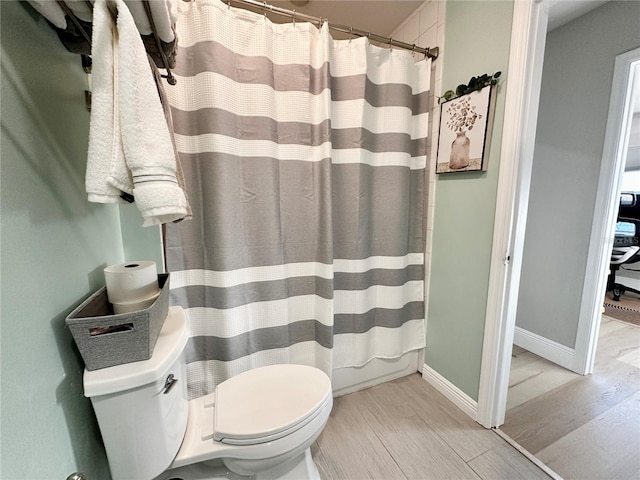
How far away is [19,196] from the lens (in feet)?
1.73

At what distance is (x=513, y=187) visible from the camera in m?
1.18

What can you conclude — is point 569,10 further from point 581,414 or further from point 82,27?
point 82,27

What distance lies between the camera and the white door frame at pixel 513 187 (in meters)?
1.11

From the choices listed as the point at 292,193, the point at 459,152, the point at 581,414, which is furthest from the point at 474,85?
the point at 581,414

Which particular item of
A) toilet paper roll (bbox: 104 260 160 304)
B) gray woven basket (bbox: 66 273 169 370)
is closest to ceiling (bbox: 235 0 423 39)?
toilet paper roll (bbox: 104 260 160 304)

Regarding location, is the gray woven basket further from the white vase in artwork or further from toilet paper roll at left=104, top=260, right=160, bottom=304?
the white vase in artwork

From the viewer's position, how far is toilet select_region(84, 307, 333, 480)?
0.68 m

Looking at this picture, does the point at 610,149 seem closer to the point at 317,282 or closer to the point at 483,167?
the point at 483,167

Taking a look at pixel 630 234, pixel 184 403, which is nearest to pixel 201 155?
pixel 184 403

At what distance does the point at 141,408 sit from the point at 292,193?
0.99 meters

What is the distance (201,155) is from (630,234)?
483 centimetres

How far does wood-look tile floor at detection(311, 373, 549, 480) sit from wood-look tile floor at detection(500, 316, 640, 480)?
0.58 feet

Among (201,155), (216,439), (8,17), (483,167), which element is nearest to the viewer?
(8,17)

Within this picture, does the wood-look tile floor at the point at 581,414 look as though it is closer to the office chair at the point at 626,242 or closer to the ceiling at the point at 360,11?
the office chair at the point at 626,242
